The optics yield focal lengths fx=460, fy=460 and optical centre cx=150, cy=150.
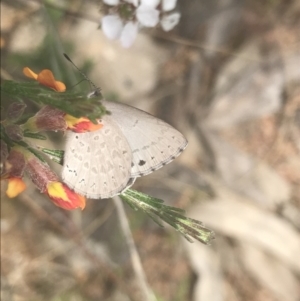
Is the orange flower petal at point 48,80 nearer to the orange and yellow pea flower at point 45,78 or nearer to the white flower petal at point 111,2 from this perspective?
the orange and yellow pea flower at point 45,78

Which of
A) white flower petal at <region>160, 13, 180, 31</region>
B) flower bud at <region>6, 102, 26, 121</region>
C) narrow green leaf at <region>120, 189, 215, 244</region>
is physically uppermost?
white flower petal at <region>160, 13, 180, 31</region>

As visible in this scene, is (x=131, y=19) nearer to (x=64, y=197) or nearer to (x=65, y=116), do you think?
(x=65, y=116)

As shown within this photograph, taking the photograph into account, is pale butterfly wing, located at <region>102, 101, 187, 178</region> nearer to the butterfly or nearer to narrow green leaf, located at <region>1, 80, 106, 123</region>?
the butterfly

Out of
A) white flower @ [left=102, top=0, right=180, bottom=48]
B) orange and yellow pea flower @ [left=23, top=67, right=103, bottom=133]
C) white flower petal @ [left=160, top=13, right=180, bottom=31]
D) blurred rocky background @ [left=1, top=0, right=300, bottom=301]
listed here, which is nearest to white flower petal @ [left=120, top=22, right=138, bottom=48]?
white flower @ [left=102, top=0, right=180, bottom=48]

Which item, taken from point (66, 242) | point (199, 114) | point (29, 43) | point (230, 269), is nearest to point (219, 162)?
point (199, 114)

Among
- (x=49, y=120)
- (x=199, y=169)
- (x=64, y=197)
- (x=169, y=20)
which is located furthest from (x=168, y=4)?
(x=199, y=169)
